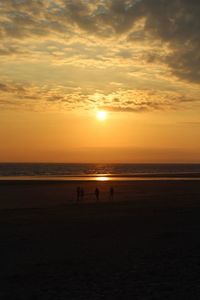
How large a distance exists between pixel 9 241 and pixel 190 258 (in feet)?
24.6

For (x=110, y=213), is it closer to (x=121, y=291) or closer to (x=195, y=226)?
(x=195, y=226)

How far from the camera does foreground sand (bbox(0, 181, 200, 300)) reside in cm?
1054

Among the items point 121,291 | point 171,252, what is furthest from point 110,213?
point 121,291

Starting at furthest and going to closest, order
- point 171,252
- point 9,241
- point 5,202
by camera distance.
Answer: point 5,202 → point 9,241 → point 171,252

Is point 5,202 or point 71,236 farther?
point 5,202

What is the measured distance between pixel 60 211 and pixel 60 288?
17.7m

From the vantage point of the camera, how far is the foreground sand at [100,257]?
10.5 meters

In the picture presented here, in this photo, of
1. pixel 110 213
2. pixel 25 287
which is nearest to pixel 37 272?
pixel 25 287

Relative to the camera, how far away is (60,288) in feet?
35.4

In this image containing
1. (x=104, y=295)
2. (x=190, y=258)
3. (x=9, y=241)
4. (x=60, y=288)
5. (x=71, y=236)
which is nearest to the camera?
(x=104, y=295)

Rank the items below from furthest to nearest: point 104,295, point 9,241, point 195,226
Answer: point 195,226 → point 9,241 → point 104,295

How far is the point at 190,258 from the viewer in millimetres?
13578

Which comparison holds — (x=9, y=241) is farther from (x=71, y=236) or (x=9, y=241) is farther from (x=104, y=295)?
(x=104, y=295)

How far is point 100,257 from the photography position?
14.2 meters
